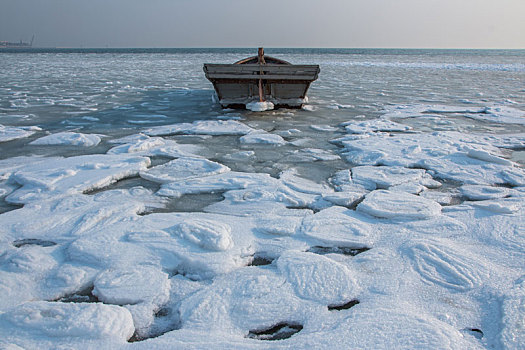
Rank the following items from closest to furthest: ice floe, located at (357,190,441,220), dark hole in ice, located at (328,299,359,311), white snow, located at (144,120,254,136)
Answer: dark hole in ice, located at (328,299,359,311) < ice floe, located at (357,190,441,220) < white snow, located at (144,120,254,136)

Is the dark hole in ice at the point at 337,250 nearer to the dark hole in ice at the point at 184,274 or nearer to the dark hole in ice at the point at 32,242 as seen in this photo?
the dark hole in ice at the point at 184,274

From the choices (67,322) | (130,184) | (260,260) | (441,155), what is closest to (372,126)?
(441,155)

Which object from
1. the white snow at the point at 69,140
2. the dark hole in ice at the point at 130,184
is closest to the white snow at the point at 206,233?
the dark hole in ice at the point at 130,184

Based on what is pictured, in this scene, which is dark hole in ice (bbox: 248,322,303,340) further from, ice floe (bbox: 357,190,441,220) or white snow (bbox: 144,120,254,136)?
white snow (bbox: 144,120,254,136)

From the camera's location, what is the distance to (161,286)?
64.2 inches

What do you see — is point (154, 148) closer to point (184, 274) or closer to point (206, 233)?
point (206, 233)

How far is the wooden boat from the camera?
649cm

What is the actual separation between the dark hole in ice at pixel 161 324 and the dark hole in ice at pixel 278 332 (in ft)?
1.02

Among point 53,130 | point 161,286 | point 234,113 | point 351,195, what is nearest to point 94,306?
point 161,286

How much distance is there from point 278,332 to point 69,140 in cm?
371

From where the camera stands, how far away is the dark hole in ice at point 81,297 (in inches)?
61.1

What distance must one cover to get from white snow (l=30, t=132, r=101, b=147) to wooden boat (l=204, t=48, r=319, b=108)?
9.53 feet

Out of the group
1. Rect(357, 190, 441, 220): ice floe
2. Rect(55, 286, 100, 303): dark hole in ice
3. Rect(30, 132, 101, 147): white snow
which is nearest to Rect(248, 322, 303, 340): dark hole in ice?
Rect(55, 286, 100, 303): dark hole in ice

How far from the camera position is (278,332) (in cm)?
140
